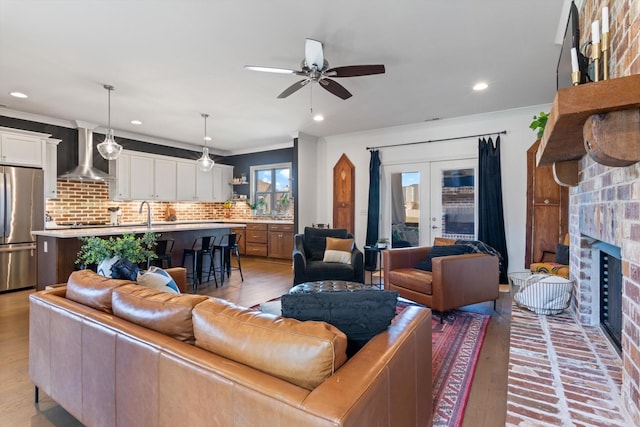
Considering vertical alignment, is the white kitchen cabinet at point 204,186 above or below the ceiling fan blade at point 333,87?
below

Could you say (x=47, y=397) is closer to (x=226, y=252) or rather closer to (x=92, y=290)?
(x=92, y=290)

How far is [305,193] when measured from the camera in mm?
6375

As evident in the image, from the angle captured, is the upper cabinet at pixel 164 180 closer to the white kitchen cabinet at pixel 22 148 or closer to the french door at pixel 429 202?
the white kitchen cabinet at pixel 22 148

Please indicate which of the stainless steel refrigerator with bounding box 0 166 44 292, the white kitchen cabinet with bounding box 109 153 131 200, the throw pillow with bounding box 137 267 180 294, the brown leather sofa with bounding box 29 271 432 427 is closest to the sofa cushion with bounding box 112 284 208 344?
the brown leather sofa with bounding box 29 271 432 427

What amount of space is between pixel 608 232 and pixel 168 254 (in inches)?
178

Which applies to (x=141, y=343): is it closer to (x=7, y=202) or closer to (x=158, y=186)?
(x=7, y=202)

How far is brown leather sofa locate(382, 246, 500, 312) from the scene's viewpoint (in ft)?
10.2

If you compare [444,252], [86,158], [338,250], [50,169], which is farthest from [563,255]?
[50,169]

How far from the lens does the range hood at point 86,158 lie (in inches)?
214

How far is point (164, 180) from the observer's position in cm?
689

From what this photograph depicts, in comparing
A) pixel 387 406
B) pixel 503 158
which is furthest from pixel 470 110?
pixel 387 406

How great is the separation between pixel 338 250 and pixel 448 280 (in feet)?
5.24

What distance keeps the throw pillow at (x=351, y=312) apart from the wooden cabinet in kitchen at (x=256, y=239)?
611 cm

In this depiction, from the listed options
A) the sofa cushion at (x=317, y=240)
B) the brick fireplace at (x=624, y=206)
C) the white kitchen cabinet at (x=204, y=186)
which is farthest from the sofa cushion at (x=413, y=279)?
the white kitchen cabinet at (x=204, y=186)
